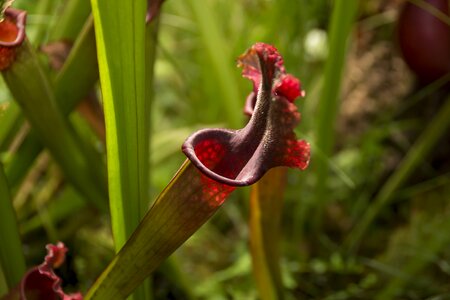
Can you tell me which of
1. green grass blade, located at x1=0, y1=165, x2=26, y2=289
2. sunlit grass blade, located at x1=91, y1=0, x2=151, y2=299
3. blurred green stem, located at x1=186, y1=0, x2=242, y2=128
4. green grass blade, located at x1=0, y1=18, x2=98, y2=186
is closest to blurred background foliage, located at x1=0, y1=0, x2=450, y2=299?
blurred green stem, located at x1=186, y1=0, x2=242, y2=128

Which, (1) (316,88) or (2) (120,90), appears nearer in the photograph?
(2) (120,90)

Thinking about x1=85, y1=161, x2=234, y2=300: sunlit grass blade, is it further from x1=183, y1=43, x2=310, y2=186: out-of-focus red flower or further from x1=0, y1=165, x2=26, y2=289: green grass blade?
x1=0, y1=165, x2=26, y2=289: green grass blade

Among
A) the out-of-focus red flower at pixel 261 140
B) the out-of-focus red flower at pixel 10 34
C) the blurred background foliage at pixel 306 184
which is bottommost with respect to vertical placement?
the blurred background foliage at pixel 306 184

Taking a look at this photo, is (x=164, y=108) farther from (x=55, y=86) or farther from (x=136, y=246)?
(x=136, y=246)

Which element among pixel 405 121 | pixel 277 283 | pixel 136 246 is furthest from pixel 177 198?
pixel 405 121

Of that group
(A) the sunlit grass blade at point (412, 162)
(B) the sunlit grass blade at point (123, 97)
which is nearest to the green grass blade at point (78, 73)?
(B) the sunlit grass blade at point (123, 97)

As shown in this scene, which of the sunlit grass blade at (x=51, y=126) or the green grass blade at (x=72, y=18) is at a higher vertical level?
the green grass blade at (x=72, y=18)

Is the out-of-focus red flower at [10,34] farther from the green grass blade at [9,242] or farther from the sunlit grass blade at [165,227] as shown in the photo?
the sunlit grass blade at [165,227]
